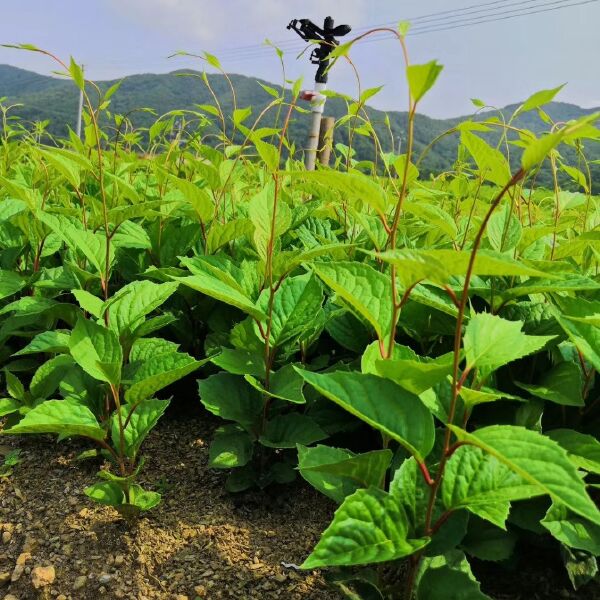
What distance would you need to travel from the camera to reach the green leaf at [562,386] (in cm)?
117

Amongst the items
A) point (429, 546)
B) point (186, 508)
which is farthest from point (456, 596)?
point (186, 508)

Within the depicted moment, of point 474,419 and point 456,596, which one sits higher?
point 474,419

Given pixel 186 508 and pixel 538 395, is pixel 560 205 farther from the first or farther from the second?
pixel 186 508

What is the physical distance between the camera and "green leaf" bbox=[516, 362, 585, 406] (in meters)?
1.17

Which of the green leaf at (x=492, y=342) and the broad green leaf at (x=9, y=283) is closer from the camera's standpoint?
the green leaf at (x=492, y=342)

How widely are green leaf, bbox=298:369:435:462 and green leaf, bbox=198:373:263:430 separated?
0.63 metres

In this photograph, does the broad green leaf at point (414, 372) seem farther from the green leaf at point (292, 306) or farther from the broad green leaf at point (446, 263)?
the green leaf at point (292, 306)

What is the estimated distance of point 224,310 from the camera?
5.93 ft

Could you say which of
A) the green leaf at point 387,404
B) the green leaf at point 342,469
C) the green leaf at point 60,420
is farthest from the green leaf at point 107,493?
the green leaf at point 387,404

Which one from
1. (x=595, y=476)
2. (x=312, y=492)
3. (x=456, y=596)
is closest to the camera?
(x=456, y=596)

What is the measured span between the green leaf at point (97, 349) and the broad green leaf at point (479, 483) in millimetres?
760

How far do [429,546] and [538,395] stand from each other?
1.28ft

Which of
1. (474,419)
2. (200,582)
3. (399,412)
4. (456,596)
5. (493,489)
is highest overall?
Result: (399,412)

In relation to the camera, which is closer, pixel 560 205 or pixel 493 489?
pixel 493 489
